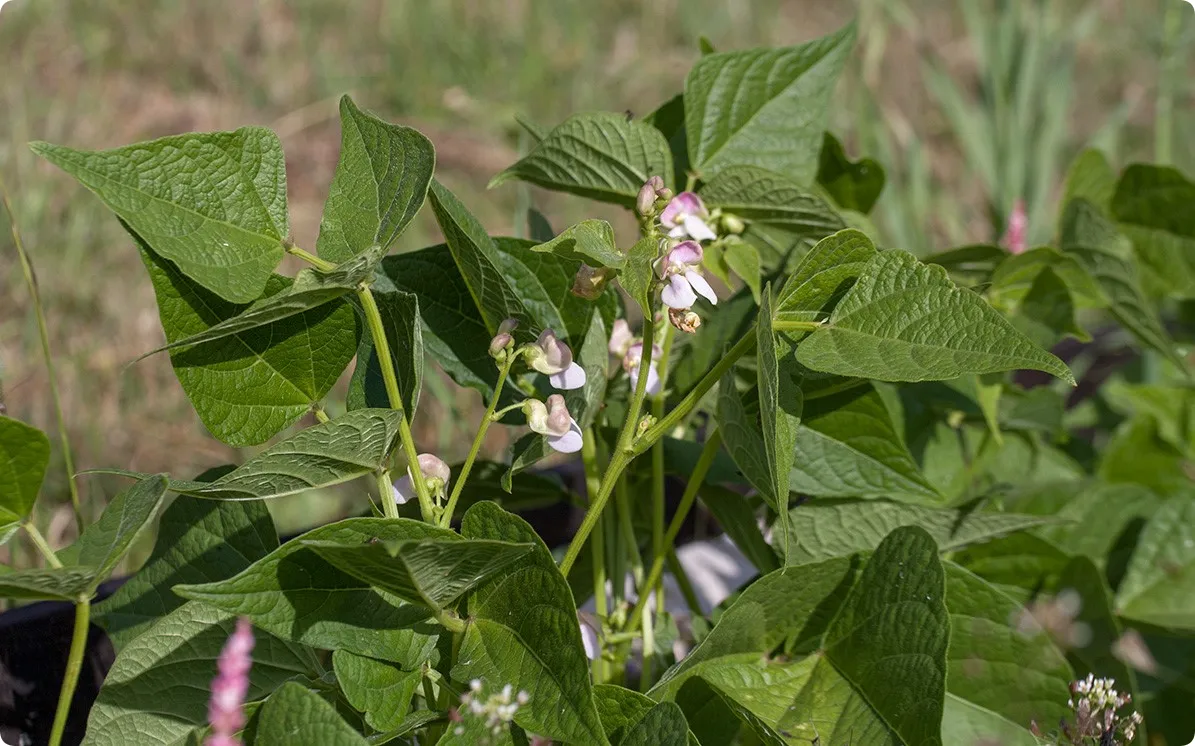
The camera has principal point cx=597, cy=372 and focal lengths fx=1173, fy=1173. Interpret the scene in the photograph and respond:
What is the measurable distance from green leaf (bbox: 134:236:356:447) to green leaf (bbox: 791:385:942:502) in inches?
13.6

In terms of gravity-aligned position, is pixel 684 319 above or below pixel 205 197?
below

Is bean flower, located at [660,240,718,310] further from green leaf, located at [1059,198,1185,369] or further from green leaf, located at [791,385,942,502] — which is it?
green leaf, located at [1059,198,1185,369]

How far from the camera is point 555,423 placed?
26.6 inches

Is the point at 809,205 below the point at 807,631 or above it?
above

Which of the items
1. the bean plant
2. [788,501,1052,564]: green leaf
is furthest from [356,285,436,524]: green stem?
[788,501,1052,564]: green leaf

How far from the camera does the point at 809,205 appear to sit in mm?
842

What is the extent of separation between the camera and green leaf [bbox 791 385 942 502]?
2.80 feet

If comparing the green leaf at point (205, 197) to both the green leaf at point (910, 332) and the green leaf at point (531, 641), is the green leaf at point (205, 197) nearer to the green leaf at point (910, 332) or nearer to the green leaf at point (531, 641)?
the green leaf at point (531, 641)

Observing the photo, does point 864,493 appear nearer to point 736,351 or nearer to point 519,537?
point 736,351

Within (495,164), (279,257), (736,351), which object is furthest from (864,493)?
(495,164)

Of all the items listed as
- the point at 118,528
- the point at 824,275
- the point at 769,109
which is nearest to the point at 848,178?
the point at 769,109

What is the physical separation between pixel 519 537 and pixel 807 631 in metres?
0.27

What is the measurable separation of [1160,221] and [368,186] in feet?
3.19

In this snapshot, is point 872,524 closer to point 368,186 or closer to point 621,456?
point 621,456
